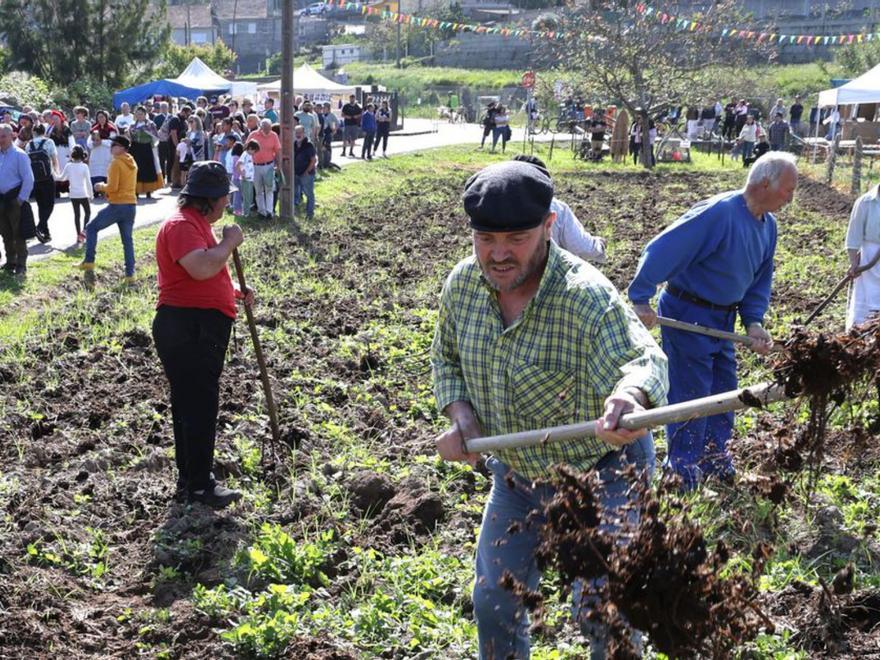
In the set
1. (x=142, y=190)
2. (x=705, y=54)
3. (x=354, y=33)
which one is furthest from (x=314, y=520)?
(x=354, y=33)

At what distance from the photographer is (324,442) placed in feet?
23.3

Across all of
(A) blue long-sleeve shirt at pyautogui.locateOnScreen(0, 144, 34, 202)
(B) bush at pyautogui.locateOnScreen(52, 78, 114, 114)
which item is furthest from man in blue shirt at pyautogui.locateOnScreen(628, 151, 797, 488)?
(B) bush at pyautogui.locateOnScreen(52, 78, 114, 114)

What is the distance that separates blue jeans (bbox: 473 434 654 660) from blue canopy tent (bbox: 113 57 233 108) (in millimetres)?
31189

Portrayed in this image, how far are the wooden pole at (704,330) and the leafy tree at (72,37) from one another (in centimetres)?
4094

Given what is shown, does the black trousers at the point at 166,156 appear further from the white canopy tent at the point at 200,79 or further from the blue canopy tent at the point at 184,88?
the white canopy tent at the point at 200,79

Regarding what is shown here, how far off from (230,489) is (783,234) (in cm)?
1281

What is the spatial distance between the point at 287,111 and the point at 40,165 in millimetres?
4886

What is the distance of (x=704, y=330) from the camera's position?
19.4 feet

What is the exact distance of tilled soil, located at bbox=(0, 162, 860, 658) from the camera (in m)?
4.90

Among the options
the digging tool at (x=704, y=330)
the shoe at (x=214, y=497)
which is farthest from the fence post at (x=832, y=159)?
the shoe at (x=214, y=497)

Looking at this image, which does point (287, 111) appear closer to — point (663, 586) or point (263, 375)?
point (263, 375)

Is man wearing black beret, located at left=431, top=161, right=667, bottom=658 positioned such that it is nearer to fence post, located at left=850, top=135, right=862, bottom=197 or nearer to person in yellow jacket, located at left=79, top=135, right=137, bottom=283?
person in yellow jacket, located at left=79, top=135, right=137, bottom=283

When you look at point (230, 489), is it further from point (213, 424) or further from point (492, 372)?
point (492, 372)

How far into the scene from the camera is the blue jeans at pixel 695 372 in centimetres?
598
